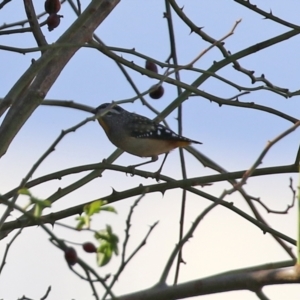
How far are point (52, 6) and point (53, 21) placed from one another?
0.61 ft

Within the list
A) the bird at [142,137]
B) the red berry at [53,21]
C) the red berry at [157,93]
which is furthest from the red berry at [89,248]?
the bird at [142,137]

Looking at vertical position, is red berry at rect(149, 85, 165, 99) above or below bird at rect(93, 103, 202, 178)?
below

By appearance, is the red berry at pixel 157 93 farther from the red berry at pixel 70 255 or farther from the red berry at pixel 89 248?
the red berry at pixel 70 255

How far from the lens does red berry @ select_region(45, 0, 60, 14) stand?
6.14 meters

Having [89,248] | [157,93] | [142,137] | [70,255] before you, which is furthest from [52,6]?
[70,255]

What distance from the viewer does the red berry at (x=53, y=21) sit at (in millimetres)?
6023

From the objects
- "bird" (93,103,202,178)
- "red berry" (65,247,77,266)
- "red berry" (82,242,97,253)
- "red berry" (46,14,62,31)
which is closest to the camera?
"red berry" (65,247,77,266)

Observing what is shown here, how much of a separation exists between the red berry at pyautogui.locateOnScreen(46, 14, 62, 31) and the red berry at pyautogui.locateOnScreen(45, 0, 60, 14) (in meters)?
0.10

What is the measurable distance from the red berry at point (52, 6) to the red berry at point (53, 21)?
10 cm

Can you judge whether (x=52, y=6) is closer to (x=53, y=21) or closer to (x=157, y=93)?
(x=53, y=21)

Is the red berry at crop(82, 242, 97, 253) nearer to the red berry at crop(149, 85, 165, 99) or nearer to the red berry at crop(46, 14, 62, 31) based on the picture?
the red berry at crop(46, 14, 62, 31)

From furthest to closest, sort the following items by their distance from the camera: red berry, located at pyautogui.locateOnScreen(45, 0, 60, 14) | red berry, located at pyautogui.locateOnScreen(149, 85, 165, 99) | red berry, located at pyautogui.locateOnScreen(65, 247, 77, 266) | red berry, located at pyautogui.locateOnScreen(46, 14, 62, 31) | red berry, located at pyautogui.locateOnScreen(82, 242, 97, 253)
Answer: red berry, located at pyautogui.locateOnScreen(149, 85, 165, 99), red berry, located at pyautogui.locateOnScreen(45, 0, 60, 14), red berry, located at pyautogui.locateOnScreen(46, 14, 62, 31), red berry, located at pyautogui.locateOnScreen(82, 242, 97, 253), red berry, located at pyautogui.locateOnScreen(65, 247, 77, 266)

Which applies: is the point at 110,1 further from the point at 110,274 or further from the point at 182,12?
the point at 110,274

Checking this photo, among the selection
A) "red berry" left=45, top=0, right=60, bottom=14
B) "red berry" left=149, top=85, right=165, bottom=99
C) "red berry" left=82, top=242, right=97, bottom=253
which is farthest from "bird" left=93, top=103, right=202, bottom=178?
"red berry" left=82, top=242, right=97, bottom=253
